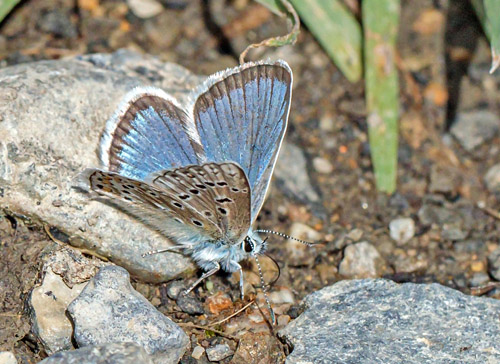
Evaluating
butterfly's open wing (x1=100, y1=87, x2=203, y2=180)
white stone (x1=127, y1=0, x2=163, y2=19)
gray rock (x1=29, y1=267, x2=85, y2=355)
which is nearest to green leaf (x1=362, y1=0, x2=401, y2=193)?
butterfly's open wing (x1=100, y1=87, x2=203, y2=180)

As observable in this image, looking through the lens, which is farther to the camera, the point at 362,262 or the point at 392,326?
the point at 362,262

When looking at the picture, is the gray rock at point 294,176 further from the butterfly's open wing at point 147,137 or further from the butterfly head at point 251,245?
the butterfly's open wing at point 147,137

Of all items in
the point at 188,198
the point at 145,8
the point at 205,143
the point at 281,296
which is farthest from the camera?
the point at 145,8

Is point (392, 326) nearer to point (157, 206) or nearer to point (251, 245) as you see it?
point (251, 245)

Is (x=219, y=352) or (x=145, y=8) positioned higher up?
(x=145, y=8)

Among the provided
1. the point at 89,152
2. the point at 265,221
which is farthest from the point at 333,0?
the point at 89,152

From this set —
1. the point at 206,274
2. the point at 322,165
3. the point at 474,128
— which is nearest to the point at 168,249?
the point at 206,274

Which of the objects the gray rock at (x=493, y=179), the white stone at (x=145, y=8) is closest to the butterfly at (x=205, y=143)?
the white stone at (x=145, y=8)
